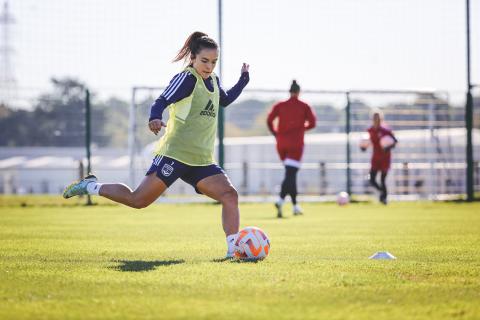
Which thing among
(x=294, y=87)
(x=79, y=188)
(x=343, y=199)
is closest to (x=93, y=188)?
(x=79, y=188)

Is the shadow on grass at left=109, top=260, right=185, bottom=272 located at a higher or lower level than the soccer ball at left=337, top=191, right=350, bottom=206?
higher

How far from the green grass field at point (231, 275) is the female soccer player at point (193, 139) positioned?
1.84 ft

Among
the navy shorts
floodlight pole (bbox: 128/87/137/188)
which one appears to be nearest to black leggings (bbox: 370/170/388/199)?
floodlight pole (bbox: 128/87/137/188)

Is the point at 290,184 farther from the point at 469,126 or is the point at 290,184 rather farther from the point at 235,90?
the point at 469,126

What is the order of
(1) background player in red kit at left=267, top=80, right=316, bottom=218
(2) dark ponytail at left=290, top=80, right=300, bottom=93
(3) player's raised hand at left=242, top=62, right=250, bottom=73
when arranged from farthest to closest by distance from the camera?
1. (1) background player in red kit at left=267, top=80, right=316, bottom=218
2. (2) dark ponytail at left=290, top=80, right=300, bottom=93
3. (3) player's raised hand at left=242, top=62, right=250, bottom=73

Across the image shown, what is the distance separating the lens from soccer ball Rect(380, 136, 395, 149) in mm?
20828

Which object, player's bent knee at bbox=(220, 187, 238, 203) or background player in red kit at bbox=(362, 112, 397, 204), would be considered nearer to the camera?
player's bent knee at bbox=(220, 187, 238, 203)

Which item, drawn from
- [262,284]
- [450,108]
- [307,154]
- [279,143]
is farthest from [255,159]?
[262,284]

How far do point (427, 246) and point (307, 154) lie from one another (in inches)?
1013

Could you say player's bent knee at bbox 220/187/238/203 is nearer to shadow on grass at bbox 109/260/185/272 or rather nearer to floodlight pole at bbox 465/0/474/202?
shadow on grass at bbox 109/260/185/272

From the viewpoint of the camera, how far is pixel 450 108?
25.2m

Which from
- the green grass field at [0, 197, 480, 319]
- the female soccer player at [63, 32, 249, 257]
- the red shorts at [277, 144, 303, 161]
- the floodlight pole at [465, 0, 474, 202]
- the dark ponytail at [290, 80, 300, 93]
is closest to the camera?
the green grass field at [0, 197, 480, 319]

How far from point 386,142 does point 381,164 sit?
688 mm

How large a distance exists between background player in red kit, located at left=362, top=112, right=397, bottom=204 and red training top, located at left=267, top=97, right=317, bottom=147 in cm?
477
